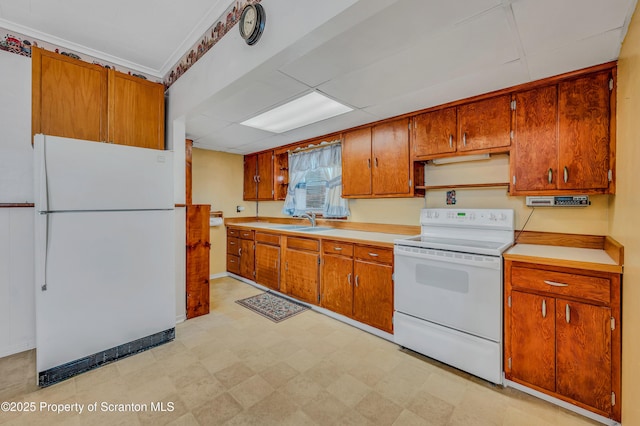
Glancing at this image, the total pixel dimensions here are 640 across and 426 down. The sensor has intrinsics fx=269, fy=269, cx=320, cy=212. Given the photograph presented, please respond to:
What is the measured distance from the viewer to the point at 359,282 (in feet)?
8.95

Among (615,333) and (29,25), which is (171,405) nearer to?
(615,333)

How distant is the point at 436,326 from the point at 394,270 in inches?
→ 21.5

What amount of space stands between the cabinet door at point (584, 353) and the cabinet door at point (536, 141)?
0.90 metres

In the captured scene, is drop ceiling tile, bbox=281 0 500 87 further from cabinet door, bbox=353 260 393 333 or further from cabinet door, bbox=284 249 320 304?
cabinet door, bbox=284 249 320 304

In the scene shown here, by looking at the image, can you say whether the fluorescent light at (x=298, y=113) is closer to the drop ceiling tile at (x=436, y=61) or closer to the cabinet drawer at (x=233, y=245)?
the drop ceiling tile at (x=436, y=61)

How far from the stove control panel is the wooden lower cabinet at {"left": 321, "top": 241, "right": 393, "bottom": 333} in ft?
1.99


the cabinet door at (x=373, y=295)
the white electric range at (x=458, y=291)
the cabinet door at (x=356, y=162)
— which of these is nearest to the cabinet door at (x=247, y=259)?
the cabinet door at (x=356, y=162)

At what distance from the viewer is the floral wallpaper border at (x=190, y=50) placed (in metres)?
1.94

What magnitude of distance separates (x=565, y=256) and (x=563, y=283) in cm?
20

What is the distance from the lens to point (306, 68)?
184 cm

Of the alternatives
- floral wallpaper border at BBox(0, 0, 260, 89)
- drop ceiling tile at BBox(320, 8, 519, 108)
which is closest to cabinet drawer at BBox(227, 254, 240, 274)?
floral wallpaper border at BBox(0, 0, 260, 89)

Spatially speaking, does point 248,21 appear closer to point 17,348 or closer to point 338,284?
point 338,284

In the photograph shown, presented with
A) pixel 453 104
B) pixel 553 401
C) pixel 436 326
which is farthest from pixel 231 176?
pixel 553 401

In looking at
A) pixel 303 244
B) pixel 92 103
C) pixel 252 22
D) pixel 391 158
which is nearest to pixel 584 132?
pixel 391 158
